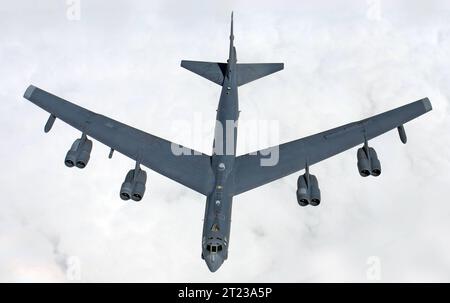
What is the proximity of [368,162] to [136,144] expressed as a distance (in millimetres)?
19853

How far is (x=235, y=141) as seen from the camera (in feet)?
140

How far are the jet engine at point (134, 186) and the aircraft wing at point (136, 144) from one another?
1.42m

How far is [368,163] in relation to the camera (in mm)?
41969

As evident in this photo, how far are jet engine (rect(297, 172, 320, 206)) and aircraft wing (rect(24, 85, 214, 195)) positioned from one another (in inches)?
282

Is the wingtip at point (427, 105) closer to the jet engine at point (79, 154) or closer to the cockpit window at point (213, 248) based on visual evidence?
the cockpit window at point (213, 248)

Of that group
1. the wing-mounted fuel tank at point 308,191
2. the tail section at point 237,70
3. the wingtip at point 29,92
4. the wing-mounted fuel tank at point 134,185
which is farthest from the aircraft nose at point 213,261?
the wingtip at point 29,92

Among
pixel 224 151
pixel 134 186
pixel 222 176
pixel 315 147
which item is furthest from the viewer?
pixel 315 147

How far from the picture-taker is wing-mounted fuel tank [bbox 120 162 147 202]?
39469 millimetres

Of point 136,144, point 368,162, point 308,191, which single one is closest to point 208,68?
point 136,144

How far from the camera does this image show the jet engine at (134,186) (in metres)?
39.4


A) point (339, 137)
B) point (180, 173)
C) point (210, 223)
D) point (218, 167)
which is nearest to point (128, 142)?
point (180, 173)

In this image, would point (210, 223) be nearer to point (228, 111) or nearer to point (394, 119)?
point (228, 111)

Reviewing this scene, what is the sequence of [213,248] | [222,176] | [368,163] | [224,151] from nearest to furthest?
[213,248] < [222,176] < [224,151] < [368,163]

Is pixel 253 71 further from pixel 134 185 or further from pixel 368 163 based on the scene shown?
pixel 134 185
